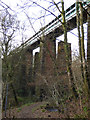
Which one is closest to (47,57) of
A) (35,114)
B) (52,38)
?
(52,38)

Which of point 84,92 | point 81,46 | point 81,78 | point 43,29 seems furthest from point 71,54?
point 43,29

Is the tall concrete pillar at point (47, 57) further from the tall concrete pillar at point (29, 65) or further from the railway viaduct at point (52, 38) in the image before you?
the tall concrete pillar at point (29, 65)

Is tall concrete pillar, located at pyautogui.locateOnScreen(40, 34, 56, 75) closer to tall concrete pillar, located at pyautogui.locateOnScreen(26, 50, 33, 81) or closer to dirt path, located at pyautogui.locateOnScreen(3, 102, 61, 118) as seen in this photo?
tall concrete pillar, located at pyautogui.locateOnScreen(26, 50, 33, 81)

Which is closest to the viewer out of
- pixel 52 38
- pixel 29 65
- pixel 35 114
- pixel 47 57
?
pixel 35 114

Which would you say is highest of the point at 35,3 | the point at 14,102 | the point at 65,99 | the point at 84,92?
the point at 35,3

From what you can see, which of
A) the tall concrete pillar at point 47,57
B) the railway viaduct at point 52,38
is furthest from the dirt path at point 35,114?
the tall concrete pillar at point 47,57

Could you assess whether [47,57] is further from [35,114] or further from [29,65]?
[35,114]

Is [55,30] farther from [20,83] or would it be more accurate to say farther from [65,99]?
[20,83]

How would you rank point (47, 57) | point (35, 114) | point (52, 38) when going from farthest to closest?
point (47, 57)
point (52, 38)
point (35, 114)

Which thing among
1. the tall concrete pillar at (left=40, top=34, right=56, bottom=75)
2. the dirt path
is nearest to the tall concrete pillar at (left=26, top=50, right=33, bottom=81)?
the tall concrete pillar at (left=40, top=34, right=56, bottom=75)

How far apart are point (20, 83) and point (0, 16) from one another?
28.8 ft

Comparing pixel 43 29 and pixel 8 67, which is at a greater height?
pixel 43 29

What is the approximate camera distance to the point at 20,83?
17859 millimetres

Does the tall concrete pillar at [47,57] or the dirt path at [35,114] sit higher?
the tall concrete pillar at [47,57]
